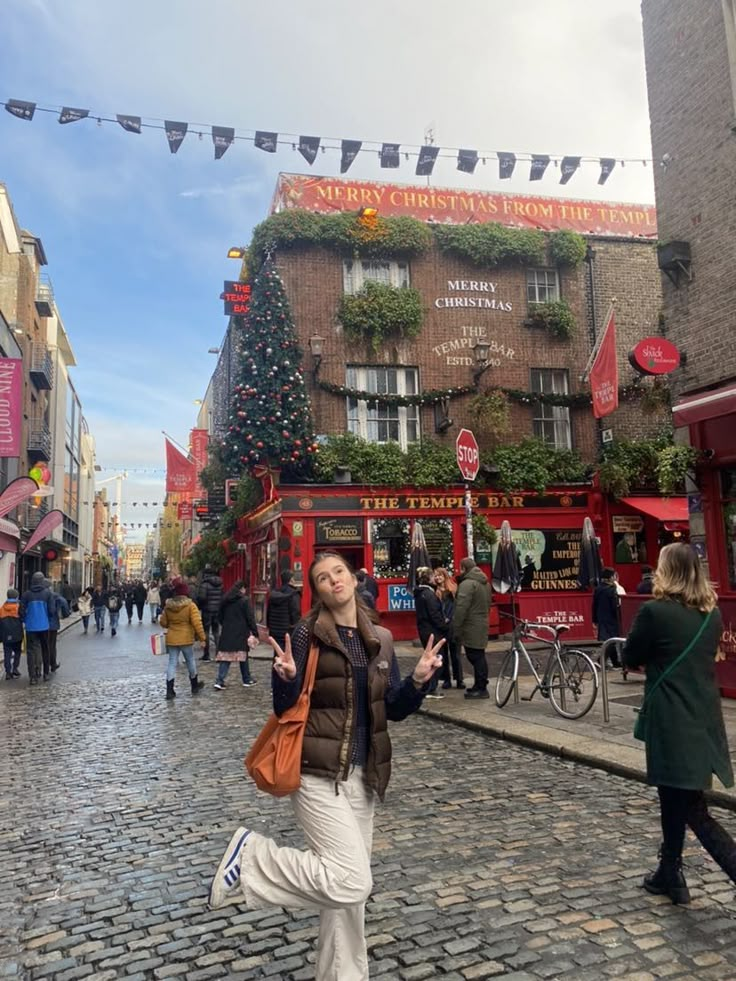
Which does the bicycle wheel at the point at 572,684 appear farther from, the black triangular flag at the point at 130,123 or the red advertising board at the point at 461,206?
the red advertising board at the point at 461,206

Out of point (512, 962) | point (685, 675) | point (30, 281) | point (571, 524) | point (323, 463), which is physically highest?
point (30, 281)

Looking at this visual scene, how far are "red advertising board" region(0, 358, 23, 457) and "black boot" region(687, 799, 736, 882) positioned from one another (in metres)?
18.3

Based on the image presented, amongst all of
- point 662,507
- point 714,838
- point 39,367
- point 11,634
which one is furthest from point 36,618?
point 39,367

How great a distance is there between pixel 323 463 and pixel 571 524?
7.16m

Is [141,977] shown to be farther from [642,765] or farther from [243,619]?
[243,619]

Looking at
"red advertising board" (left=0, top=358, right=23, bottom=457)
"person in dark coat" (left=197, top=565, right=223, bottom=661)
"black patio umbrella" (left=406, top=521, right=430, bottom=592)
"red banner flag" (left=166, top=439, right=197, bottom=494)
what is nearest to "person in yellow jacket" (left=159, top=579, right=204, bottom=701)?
"person in dark coat" (left=197, top=565, right=223, bottom=661)

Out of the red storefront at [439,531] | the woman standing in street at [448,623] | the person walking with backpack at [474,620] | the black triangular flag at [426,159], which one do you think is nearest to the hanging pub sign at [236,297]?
the red storefront at [439,531]

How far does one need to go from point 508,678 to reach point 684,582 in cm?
614

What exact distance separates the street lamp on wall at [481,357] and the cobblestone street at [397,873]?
13.4m

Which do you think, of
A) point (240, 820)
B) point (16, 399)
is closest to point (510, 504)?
point (16, 399)

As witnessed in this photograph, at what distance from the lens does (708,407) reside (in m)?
9.78

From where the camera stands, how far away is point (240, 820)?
5430 millimetres

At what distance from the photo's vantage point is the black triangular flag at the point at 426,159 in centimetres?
1573

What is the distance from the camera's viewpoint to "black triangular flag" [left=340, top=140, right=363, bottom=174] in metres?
14.9
